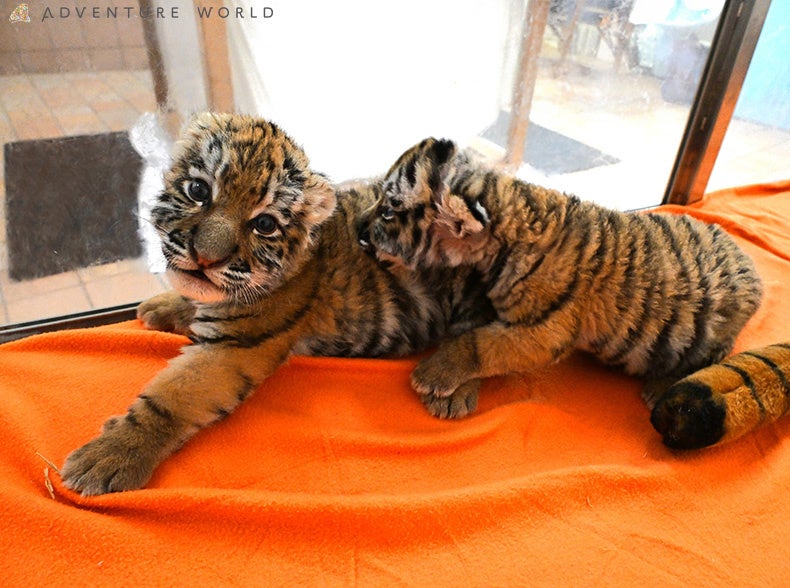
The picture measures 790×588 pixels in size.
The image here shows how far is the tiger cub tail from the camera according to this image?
1.56 m

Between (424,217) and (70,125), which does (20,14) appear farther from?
(424,217)

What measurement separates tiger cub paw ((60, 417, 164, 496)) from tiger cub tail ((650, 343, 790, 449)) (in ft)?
4.47

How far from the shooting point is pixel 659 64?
322 cm

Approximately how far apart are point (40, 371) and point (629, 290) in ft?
6.02

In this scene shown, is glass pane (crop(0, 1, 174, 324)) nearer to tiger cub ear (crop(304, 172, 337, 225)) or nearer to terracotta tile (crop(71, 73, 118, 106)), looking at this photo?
terracotta tile (crop(71, 73, 118, 106))

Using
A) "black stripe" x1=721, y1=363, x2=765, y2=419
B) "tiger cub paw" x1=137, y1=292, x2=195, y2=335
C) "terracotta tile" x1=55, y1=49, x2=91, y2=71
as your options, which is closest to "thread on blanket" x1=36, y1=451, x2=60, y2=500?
"tiger cub paw" x1=137, y1=292, x2=195, y2=335

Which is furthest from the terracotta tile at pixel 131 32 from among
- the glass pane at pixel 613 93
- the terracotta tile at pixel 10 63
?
the glass pane at pixel 613 93

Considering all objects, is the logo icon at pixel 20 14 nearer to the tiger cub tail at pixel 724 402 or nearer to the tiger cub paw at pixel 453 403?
the tiger cub paw at pixel 453 403

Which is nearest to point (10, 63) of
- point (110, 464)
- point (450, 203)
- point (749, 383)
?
point (110, 464)

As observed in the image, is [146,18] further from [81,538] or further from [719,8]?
[719,8]

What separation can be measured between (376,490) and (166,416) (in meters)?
0.57

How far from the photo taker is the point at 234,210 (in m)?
1.48

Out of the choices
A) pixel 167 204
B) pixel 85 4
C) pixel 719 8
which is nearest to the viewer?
pixel 167 204

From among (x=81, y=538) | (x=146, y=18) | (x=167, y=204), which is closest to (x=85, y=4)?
(x=146, y=18)
